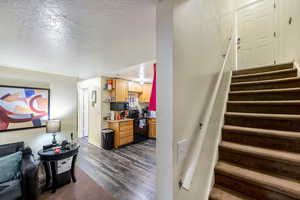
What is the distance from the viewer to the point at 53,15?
113 centimetres

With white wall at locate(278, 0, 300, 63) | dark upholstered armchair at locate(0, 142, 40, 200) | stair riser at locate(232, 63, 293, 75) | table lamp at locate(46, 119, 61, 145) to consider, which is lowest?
dark upholstered armchair at locate(0, 142, 40, 200)

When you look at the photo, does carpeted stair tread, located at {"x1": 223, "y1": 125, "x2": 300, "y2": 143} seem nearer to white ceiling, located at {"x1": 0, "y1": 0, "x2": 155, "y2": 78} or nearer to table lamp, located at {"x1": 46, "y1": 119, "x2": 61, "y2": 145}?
white ceiling, located at {"x1": 0, "y1": 0, "x2": 155, "y2": 78}

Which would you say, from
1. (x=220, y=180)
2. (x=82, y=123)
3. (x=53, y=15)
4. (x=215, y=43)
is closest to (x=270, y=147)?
(x=220, y=180)

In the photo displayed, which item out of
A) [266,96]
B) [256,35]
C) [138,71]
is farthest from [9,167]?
[256,35]

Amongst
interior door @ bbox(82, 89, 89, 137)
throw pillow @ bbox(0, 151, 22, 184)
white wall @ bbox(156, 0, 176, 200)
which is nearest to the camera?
white wall @ bbox(156, 0, 176, 200)

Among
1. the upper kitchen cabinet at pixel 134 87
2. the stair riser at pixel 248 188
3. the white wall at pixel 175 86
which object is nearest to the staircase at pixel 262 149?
the stair riser at pixel 248 188

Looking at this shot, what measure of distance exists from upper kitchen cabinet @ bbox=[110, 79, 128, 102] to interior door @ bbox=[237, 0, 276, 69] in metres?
3.58

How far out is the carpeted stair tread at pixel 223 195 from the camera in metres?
1.15

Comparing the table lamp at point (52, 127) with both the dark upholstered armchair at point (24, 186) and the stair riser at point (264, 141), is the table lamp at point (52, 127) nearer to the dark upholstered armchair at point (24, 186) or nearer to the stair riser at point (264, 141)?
the dark upholstered armchair at point (24, 186)

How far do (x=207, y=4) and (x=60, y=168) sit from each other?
10.7 feet

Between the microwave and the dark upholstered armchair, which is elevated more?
the microwave

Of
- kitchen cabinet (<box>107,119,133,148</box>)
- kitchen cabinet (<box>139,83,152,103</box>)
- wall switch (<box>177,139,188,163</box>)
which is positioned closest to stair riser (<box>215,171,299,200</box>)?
wall switch (<box>177,139,188,163</box>)

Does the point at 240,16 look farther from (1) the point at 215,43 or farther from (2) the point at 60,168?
(2) the point at 60,168

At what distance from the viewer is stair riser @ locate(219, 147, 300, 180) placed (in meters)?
1.08
